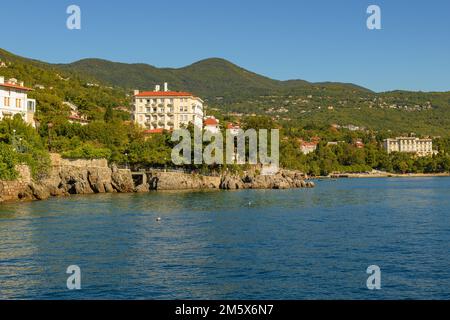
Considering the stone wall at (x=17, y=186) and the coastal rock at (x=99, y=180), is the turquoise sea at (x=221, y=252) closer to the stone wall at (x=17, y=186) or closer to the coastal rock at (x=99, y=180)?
the stone wall at (x=17, y=186)

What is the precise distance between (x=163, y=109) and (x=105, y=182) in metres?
43.3

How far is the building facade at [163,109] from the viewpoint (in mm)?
114312

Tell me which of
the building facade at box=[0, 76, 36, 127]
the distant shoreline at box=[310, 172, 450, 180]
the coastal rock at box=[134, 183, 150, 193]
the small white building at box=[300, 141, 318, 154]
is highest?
the building facade at box=[0, 76, 36, 127]

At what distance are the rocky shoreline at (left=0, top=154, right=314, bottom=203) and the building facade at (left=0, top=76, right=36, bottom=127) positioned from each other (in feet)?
31.6

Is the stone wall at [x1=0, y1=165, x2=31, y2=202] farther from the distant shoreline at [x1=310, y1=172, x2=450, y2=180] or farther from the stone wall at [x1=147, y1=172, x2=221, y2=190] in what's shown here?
the distant shoreline at [x1=310, y1=172, x2=450, y2=180]

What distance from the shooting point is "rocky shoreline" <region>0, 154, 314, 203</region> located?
59.0 m

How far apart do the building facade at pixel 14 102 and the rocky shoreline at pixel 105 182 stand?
9.62 metres

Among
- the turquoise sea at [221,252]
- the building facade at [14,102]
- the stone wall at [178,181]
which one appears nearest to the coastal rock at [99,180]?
the stone wall at [178,181]

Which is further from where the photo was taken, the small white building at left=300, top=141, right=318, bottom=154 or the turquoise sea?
the small white building at left=300, top=141, right=318, bottom=154

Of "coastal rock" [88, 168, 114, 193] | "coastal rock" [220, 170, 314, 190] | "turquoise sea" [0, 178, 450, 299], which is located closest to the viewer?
"turquoise sea" [0, 178, 450, 299]

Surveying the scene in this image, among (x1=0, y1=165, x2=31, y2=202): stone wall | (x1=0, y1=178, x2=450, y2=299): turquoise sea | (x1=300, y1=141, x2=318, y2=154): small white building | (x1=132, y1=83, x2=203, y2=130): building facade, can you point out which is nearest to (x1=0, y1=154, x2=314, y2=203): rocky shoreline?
(x1=0, y1=165, x2=31, y2=202): stone wall

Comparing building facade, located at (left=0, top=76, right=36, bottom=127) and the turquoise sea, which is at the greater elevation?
building facade, located at (left=0, top=76, right=36, bottom=127)

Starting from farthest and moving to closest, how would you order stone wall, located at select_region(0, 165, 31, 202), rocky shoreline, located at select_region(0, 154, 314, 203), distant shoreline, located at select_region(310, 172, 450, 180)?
distant shoreline, located at select_region(310, 172, 450, 180)
rocky shoreline, located at select_region(0, 154, 314, 203)
stone wall, located at select_region(0, 165, 31, 202)

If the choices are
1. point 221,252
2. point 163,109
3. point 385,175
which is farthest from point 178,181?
point 385,175
